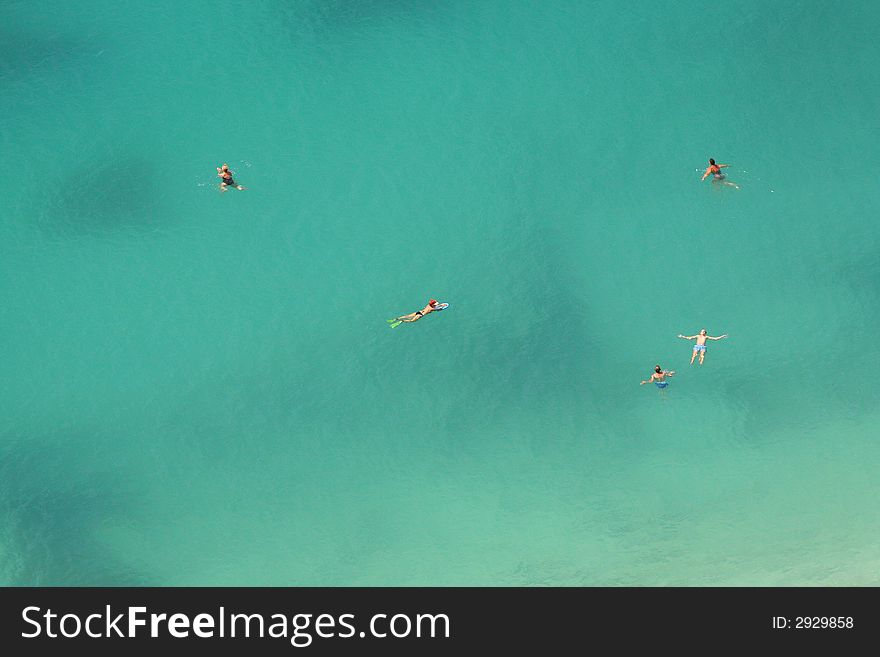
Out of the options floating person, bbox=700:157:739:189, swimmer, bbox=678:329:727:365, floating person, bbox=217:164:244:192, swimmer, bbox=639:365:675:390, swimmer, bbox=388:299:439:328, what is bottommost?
swimmer, bbox=639:365:675:390

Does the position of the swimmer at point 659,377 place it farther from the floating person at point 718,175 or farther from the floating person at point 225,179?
the floating person at point 225,179

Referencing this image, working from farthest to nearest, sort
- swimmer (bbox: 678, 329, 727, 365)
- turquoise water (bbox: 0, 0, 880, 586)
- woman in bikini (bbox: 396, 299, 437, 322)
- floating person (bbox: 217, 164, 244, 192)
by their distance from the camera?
floating person (bbox: 217, 164, 244, 192) < woman in bikini (bbox: 396, 299, 437, 322) < swimmer (bbox: 678, 329, 727, 365) < turquoise water (bbox: 0, 0, 880, 586)

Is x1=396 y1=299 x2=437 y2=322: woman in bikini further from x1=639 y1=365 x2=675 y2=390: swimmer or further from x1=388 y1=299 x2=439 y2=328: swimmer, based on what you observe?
x1=639 y1=365 x2=675 y2=390: swimmer

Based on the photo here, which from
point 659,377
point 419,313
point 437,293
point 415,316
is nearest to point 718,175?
point 659,377

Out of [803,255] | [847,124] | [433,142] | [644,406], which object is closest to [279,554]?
[644,406]

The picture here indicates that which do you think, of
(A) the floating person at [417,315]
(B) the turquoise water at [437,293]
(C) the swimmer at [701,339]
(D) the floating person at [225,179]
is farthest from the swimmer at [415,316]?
(C) the swimmer at [701,339]

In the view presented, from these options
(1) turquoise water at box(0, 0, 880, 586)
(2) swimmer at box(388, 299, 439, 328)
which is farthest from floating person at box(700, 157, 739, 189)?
(2) swimmer at box(388, 299, 439, 328)

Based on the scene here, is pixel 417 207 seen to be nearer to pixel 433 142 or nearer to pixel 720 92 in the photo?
pixel 433 142
